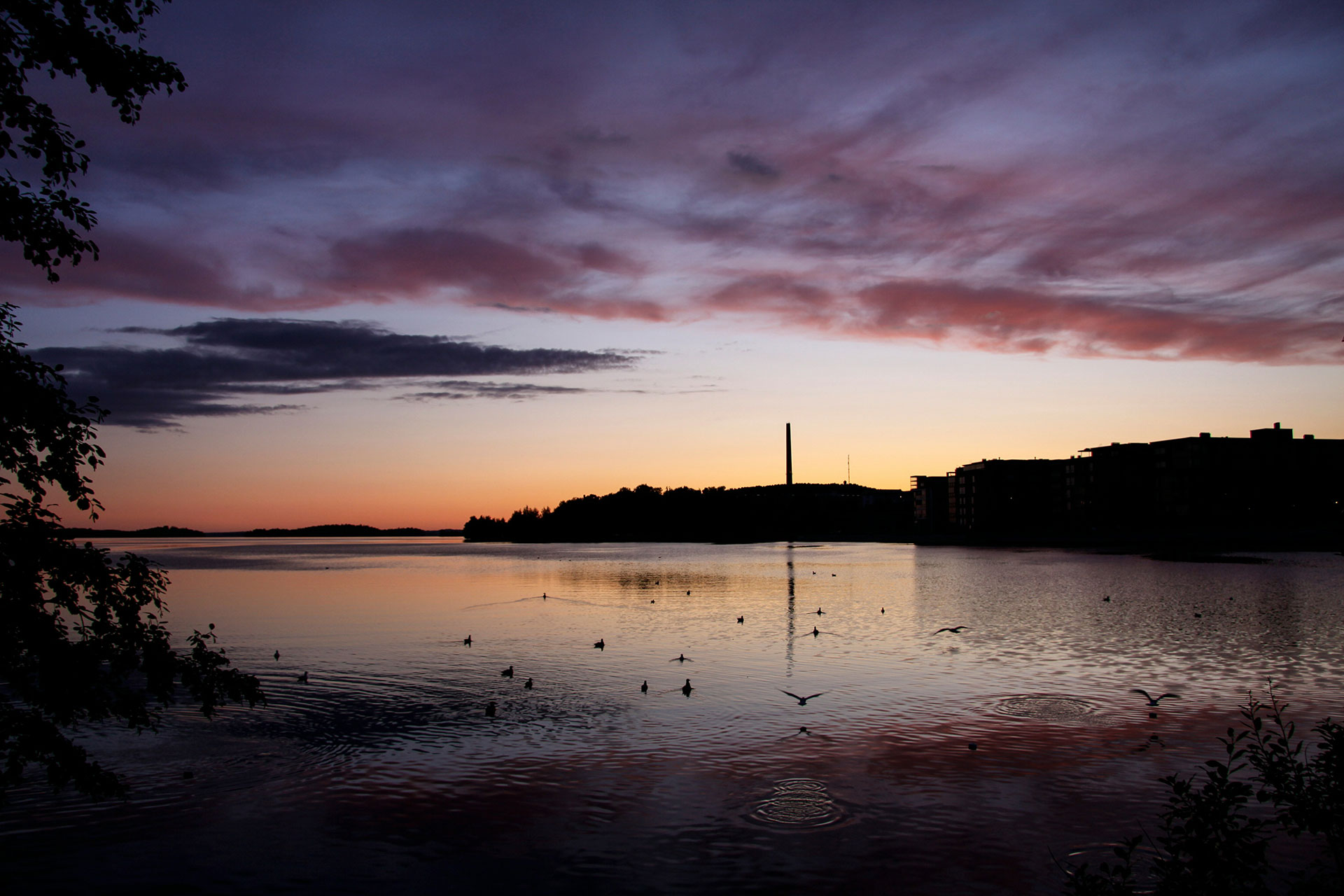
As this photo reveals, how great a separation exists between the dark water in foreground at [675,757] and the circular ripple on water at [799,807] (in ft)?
0.25

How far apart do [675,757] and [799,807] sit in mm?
4540

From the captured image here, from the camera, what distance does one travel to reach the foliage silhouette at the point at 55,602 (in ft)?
35.7

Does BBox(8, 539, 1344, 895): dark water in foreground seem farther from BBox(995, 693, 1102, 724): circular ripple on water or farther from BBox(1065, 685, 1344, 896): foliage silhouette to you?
BBox(1065, 685, 1344, 896): foliage silhouette

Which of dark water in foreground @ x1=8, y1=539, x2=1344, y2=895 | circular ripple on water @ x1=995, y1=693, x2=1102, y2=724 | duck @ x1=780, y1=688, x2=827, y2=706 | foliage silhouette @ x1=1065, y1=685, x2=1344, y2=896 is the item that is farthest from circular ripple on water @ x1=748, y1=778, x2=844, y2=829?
circular ripple on water @ x1=995, y1=693, x2=1102, y2=724

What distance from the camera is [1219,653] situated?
3641cm

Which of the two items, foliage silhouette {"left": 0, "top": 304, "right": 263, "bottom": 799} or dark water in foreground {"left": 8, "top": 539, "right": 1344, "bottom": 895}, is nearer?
foliage silhouette {"left": 0, "top": 304, "right": 263, "bottom": 799}

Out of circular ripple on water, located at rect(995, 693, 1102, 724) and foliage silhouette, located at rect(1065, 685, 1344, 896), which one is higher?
foliage silhouette, located at rect(1065, 685, 1344, 896)

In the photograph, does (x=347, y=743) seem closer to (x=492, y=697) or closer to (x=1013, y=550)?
(x=492, y=697)

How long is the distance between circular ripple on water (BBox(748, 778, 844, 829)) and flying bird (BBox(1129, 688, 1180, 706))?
13034 mm

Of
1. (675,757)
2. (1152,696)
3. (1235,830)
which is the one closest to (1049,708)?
(1152,696)

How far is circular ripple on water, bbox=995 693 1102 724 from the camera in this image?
24.9 meters

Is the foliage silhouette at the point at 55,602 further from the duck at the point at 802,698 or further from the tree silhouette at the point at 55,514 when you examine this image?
the duck at the point at 802,698

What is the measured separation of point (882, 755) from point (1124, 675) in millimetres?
15444

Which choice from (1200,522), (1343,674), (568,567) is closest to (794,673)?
(1343,674)
